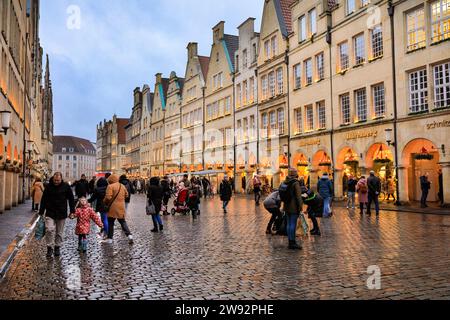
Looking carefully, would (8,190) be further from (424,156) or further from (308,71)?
(308,71)

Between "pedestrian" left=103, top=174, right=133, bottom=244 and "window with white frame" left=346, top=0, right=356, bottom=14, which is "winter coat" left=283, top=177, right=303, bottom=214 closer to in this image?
"pedestrian" left=103, top=174, right=133, bottom=244

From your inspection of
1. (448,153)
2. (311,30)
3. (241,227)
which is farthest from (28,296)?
(311,30)

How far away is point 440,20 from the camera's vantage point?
79.0 feet

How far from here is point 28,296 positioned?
265 inches

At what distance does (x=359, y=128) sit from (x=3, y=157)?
65.7 feet

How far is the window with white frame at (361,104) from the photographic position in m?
29.8

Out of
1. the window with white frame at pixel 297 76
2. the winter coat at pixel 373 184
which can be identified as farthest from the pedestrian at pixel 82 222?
the window with white frame at pixel 297 76

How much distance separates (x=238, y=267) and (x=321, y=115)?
2697 cm

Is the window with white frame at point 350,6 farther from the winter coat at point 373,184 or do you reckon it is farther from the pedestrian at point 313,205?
the pedestrian at point 313,205

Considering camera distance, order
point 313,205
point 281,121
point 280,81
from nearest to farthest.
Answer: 1. point 313,205
2. point 281,121
3. point 280,81

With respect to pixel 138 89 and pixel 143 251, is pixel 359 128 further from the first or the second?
pixel 138 89

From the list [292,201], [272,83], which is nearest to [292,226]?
[292,201]

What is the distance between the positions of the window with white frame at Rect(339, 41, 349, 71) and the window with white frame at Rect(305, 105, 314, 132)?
4557 millimetres

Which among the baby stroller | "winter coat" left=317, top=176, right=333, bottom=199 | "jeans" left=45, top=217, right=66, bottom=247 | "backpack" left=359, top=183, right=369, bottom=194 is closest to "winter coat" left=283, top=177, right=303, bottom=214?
"jeans" left=45, top=217, right=66, bottom=247
